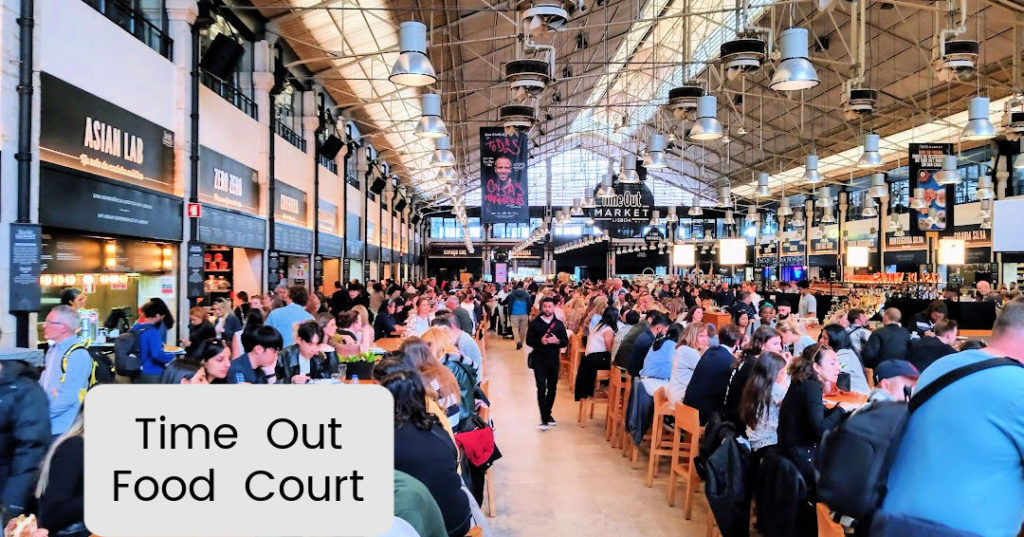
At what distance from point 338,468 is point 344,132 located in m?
18.3

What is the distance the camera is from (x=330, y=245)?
693 inches

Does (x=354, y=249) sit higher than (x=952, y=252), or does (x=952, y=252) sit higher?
(x=354, y=249)

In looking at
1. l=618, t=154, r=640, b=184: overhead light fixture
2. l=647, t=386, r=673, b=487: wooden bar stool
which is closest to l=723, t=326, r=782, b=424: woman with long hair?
l=647, t=386, r=673, b=487: wooden bar stool

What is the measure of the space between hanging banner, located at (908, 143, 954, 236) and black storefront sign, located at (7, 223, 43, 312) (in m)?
14.7

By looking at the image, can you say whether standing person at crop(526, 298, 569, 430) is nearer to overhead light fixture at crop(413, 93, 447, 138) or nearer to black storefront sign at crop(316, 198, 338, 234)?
overhead light fixture at crop(413, 93, 447, 138)

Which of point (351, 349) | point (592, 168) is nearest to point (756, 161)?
point (592, 168)

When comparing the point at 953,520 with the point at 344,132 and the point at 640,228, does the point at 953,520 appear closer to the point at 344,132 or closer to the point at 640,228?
the point at 344,132

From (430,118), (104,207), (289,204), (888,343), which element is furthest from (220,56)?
(888,343)

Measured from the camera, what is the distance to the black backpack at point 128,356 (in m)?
6.13

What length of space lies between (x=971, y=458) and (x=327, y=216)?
16.5 m

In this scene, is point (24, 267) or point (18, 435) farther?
point (24, 267)

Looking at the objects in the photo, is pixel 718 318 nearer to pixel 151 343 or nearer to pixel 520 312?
pixel 520 312

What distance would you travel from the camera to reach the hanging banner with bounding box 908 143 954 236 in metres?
14.9

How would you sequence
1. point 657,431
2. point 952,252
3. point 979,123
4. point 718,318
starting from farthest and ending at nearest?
point 952,252 → point 718,318 → point 979,123 → point 657,431
